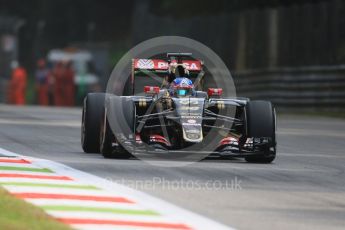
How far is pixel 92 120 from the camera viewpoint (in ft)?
52.9

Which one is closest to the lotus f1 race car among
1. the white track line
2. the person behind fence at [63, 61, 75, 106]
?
the white track line

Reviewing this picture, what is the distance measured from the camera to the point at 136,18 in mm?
50656

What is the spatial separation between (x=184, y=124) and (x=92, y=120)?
1674 millimetres

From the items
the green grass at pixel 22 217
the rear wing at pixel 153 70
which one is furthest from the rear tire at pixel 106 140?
the green grass at pixel 22 217

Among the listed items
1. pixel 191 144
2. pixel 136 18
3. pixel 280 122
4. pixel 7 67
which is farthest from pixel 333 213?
pixel 7 67

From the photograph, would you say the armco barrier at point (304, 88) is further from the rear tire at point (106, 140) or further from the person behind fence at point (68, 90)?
the rear tire at point (106, 140)

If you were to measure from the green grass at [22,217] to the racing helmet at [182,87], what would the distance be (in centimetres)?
558

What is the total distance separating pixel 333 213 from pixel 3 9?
73244 mm

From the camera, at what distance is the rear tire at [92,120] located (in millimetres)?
16062

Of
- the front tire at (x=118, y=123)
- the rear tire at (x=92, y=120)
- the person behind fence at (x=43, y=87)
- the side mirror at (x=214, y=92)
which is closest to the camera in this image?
the front tire at (x=118, y=123)

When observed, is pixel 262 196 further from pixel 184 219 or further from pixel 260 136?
pixel 260 136

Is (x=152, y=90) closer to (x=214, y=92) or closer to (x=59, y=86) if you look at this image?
(x=214, y=92)

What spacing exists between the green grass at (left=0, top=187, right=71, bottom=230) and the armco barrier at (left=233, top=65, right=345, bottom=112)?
72.9 ft

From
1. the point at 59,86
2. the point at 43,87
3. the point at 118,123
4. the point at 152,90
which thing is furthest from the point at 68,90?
the point at 118,123
